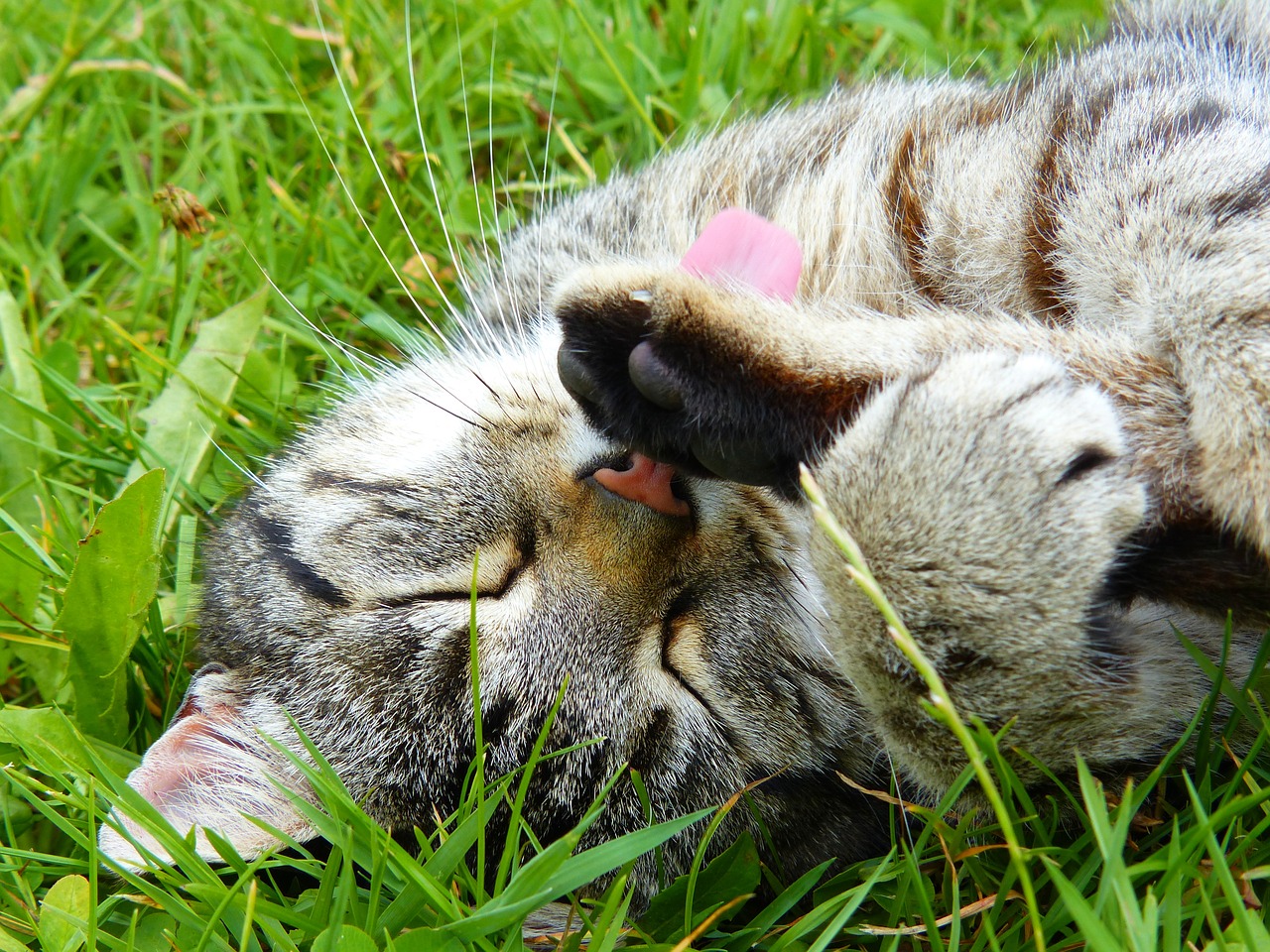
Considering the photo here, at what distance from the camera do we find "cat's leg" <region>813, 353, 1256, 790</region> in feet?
4.00

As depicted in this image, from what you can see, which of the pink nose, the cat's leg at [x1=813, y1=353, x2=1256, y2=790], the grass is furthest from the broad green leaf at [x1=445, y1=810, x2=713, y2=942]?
the pink nose

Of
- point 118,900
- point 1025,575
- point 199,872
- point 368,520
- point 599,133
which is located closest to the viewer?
point 1025,575

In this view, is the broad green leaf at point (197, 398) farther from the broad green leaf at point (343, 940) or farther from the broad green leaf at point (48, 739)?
the broad green leaf at point (343, 940)

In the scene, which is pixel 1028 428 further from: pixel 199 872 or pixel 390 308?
pixel 390 308

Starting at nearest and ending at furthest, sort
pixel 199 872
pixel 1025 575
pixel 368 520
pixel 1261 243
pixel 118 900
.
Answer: pixel 1025 575 < pixel 1261 243 < pixel 199 872 < pixel 118 900 < pixel 368 520

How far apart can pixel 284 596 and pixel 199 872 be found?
440 millimetres

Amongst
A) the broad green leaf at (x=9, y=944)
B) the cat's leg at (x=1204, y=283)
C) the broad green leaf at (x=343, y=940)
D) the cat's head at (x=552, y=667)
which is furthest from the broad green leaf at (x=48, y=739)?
the cat's leg at (x=1204, y=283)

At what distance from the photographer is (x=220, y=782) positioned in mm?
1644

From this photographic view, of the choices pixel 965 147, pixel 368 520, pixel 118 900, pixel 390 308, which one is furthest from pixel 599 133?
pixel 118 900

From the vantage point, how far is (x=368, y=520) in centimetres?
174

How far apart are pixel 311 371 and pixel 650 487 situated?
1.20 metres

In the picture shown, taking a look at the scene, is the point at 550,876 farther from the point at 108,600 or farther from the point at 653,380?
the point at 108,600

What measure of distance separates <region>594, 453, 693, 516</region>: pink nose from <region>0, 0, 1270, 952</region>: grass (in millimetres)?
442

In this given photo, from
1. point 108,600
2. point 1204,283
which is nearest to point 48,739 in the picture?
point 108,600
